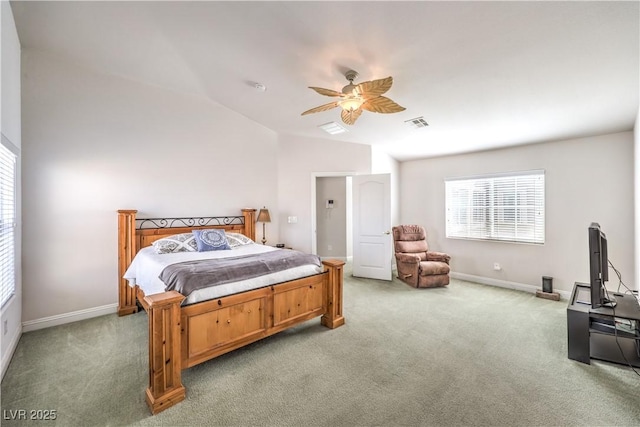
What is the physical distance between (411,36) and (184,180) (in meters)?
3.58

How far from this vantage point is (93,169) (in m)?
3.43

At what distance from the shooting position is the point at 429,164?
Answer: 5652 millimetres

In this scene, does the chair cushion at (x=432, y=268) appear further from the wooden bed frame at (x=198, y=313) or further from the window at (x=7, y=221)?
the window at (x=7, y=221)

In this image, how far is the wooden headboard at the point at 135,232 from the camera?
3.53 m

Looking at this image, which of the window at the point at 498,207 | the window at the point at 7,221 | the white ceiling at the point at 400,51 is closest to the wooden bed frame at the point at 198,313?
the window at the point at 7,221

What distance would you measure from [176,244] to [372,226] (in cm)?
332

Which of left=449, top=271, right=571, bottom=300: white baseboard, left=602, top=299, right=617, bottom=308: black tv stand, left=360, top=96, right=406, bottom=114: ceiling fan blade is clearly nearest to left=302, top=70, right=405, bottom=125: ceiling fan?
left=360, top=96, right=406, bottom=114: ceiling fan blade

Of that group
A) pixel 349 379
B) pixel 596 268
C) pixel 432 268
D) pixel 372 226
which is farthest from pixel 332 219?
pixel 596 268

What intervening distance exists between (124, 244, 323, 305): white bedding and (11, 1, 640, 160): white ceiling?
7.18ft

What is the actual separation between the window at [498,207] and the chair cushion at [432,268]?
104 cm

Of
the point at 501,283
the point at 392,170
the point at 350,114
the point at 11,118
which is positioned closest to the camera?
the point at 11,118

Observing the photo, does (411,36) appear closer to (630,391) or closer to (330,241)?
(630,391)

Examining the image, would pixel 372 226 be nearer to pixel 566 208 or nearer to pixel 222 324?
pixel 566 208

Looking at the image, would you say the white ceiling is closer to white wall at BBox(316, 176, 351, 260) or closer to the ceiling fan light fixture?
the ceiling fan light fixture
